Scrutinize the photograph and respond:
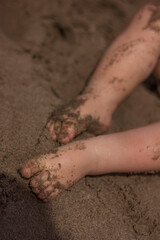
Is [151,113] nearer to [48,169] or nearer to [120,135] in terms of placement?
[120,135]

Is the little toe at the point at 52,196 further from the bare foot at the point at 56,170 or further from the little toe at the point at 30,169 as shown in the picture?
the little toe at the point at 30,169

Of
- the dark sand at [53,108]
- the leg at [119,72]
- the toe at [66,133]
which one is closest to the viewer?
the dark sand at [53,108]

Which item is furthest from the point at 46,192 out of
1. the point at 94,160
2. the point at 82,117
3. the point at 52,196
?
the point at 82,117

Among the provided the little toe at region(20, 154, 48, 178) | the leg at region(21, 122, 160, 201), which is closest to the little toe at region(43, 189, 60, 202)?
the leg at region(21, 122, 160, 201)

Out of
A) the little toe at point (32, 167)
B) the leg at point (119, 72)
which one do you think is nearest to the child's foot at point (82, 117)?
the leg at point (119, 72)

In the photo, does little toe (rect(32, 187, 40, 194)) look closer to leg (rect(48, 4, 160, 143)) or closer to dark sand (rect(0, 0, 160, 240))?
dark sand (rect(0, 0, 160, 240))

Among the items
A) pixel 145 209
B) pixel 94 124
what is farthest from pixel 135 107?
pixel 145 209
